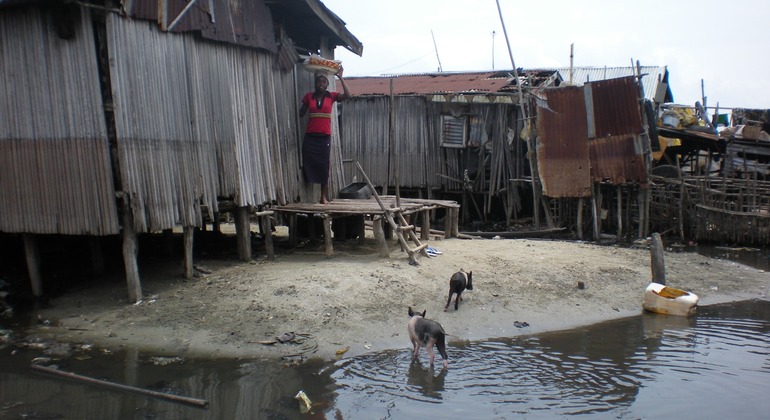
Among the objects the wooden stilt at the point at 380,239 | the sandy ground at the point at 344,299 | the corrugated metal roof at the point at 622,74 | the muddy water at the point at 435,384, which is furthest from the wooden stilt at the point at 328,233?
the corrugated metal roof at the point at 622,74

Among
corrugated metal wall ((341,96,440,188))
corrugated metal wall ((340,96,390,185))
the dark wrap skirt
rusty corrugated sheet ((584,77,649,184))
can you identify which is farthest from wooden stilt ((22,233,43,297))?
rusty corrugated sheet ((584,77,649,184))

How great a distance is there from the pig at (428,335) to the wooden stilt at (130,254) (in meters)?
3.83

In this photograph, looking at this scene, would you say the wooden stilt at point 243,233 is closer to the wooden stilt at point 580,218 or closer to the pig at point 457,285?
the pig at point 457,285

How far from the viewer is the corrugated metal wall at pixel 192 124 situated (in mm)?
8258

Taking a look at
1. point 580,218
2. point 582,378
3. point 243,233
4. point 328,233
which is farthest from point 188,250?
point 580,218

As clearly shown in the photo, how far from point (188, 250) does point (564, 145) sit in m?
11.1

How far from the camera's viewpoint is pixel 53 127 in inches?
321

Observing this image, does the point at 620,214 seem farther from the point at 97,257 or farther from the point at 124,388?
the point at 124,388

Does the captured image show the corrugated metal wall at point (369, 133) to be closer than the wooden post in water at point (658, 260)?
No

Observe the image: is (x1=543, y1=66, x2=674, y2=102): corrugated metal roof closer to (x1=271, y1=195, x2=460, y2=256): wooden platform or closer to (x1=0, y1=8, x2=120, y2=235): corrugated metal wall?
(x1=271, y1=195, x2=460, y2=256): wooden platform

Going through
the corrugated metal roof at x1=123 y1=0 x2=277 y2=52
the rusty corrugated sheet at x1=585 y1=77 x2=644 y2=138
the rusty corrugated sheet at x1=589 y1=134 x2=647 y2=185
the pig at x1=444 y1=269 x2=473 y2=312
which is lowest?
the pig at x1=444 y1=269 x2=473 y2=312

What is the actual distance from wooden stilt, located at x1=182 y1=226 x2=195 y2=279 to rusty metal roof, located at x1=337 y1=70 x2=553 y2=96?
12055mm

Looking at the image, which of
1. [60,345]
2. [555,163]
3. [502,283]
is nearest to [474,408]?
[502,283]

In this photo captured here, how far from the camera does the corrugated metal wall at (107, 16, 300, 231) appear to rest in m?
8.26
